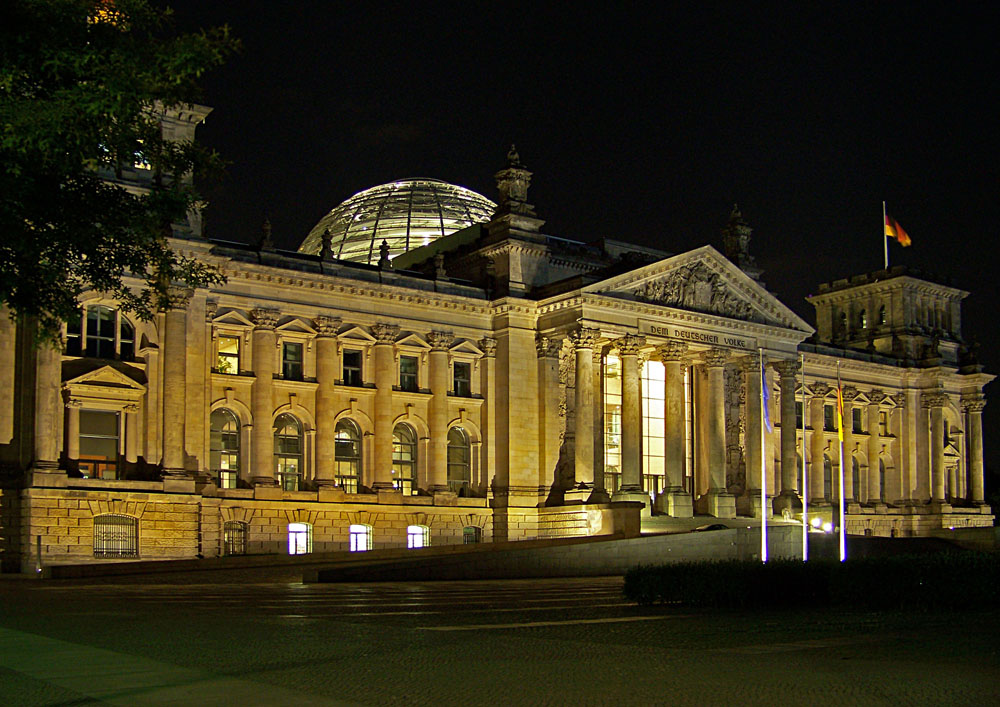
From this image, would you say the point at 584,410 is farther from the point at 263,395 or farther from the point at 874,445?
the point at 874,445

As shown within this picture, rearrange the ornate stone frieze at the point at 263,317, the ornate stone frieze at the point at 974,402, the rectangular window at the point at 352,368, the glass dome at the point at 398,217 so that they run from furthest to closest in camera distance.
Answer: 1. the ornate stone frieze at the point at 974,402
2. the glass dome at the point at 398,217
3. the rectangular window at the point at 352,368
4. the ornate stone frieze at the point at 263,317

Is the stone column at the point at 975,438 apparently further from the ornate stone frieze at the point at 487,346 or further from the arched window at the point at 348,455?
the arched window at the point at 348,455

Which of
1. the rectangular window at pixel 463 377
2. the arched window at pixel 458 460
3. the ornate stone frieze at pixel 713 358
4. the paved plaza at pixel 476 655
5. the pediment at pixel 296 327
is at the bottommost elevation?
the paved plaza at pixel 476 655

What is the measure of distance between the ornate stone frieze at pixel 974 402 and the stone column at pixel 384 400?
169 ft

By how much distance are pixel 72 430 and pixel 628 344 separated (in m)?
28.9

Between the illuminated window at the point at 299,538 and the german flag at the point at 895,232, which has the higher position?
the german flag at the point at 895,232

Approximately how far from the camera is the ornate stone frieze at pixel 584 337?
212ft

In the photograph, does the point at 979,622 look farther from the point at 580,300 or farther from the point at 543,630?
the point at 580,300

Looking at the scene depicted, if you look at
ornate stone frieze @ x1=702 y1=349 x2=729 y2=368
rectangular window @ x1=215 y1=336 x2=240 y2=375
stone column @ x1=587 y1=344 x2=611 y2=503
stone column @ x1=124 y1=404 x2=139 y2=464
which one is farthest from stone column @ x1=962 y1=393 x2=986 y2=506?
stone column @ x1=124 y1=404 x2=139 y2=464

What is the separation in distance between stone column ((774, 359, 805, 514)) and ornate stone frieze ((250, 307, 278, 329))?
3151 cm

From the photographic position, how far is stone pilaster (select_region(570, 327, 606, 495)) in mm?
65125

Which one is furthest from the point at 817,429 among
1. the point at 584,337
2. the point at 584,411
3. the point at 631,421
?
the point at 584,337

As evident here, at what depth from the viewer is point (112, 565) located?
4500 centimetres

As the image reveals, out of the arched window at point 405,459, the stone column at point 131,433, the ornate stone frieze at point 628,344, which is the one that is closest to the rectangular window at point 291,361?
the arched window at point 405,459
